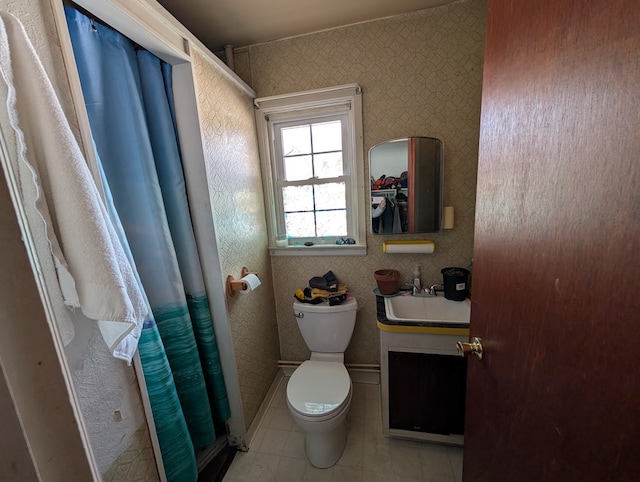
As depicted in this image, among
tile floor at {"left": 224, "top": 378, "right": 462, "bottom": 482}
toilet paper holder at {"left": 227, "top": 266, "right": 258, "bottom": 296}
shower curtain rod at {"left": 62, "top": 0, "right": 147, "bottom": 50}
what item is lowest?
tile floor at {"left": 224, "top": 378, "right": 462, "bottom": 482}

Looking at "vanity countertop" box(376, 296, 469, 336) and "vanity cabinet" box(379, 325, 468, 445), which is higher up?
"vanity countertop" box(376, 296, 469, 336)

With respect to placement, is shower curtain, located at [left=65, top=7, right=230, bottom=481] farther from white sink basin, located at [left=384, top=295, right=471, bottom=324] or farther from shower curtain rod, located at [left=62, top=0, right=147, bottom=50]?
white sink basin, located at [left=384, top=295, right=471, bottom=324]

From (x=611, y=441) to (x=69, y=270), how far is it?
111 cm

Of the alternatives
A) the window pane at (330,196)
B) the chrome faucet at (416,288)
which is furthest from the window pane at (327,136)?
the chrome faucet at (416,288)

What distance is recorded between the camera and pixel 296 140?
1.72 meters

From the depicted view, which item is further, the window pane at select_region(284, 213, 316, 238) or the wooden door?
the window pane at select_region(284, 213, 316, 238)

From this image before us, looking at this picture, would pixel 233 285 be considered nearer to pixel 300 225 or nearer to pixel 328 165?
pixel 300 225

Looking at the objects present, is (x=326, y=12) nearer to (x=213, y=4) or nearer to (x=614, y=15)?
(x=213, y=4)

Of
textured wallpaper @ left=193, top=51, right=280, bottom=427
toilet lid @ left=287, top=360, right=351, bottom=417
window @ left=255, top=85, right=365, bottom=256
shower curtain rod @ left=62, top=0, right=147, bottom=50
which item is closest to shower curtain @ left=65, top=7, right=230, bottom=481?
shower curtain rod @ left=62, top=0, right=147, bottom=50

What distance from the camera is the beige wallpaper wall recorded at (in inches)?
54.3

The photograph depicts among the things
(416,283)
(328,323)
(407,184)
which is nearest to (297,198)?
(407,184)

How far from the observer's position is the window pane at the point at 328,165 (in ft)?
5.55

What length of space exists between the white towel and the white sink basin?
4.25 feet

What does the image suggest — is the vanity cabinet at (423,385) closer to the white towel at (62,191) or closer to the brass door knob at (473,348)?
the brass door knob at (473,348)
